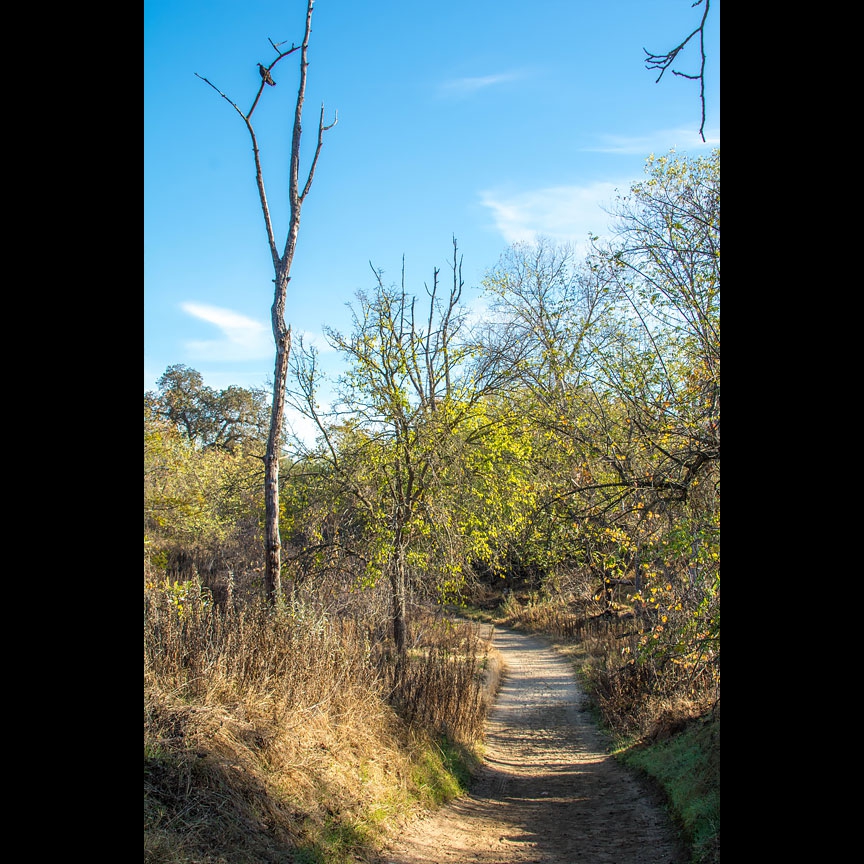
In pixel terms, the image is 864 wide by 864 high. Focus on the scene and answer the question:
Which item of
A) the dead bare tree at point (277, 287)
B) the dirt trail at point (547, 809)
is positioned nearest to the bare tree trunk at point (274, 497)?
the dead bare tree at point (277, 287)

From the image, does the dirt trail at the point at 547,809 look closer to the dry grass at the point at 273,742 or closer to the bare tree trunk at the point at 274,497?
the dry grass at the point at 273,742

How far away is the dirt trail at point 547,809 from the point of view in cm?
678

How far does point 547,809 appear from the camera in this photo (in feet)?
28.3

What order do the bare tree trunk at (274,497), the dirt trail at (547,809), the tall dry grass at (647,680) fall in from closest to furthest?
the dirt trail at (547,809) → the tall dry grass at (647,680) → the bare tree trunk at (274,497)

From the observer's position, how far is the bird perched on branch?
9.43m

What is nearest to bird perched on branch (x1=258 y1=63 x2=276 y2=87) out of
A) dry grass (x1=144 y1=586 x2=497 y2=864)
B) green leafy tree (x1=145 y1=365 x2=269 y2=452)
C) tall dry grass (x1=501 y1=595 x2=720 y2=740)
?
dry grass (x1=144 y1=586 x2=497 y2=864)

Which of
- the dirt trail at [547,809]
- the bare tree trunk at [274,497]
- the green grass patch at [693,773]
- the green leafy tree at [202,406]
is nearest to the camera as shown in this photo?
the green grass patch at [693,773]

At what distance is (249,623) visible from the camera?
23.1 feet

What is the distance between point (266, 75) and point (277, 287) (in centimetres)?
267

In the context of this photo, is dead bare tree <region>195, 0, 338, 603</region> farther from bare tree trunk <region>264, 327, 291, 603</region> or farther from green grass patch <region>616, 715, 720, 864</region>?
green grass patch <region>616, 715, 720, 864</region>

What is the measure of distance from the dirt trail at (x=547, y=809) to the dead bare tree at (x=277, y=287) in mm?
3178
